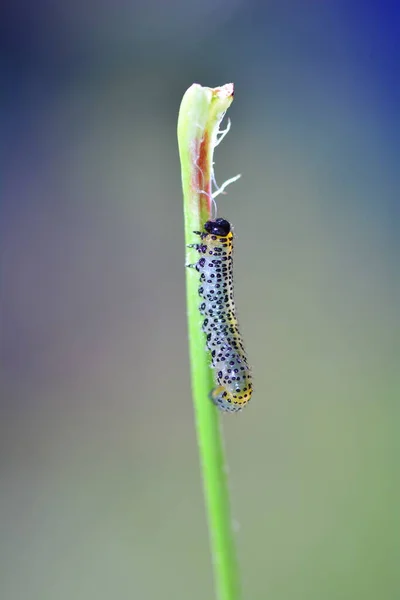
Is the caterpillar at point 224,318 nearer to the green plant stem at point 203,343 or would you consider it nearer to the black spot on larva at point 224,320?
the black spot on larva at point 224,320

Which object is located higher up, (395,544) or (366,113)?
(366,113)

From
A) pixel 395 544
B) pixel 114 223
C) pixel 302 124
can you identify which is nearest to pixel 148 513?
pixel 395 544

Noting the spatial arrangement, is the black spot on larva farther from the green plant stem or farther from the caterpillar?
the green plant stem

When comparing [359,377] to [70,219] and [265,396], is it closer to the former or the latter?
[265,396]

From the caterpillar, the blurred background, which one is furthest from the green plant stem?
the blurred background

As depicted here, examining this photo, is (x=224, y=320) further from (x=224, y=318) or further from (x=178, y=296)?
(x=178, y=296)
